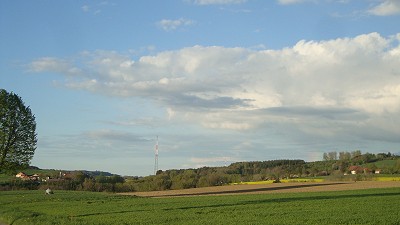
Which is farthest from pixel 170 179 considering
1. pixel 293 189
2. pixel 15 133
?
pixel 15 133

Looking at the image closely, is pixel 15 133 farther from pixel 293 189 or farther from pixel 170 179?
pixel 170 179

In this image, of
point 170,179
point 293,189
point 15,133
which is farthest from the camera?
point 170,179

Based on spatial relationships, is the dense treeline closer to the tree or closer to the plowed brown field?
the plowed brown field

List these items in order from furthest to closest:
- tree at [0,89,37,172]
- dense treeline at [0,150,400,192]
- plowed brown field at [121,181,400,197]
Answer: dense treeline at [0,150,400,192]
plowed brown field at [121,181,400,197]
tree at [0,89,37,172]

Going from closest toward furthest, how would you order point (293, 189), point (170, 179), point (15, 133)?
1. point (15, 133)
2. point (293, 189)
3. point (170, 179)

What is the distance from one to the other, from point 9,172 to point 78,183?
39820 millimetres

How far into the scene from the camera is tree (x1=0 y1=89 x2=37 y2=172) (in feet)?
202

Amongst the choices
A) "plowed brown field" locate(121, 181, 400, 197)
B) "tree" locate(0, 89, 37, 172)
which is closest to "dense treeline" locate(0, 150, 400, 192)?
"plowed brown field" locate(121, 181, 400, 197)

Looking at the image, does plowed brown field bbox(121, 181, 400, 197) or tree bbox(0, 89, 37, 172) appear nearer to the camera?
tree bbox(0, 89, 37, 172)

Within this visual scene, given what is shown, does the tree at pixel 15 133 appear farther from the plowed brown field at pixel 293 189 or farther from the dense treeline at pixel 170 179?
the dense treeline at pixel 170 179

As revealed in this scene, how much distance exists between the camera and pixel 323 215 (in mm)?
27875

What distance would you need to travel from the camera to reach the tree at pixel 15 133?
61.6m

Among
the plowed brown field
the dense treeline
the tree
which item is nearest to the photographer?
the tree

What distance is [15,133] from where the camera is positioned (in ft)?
205
